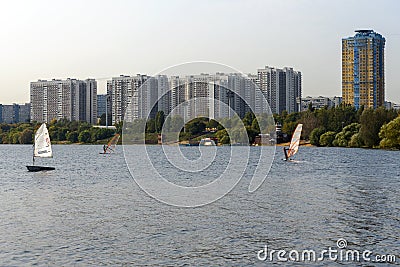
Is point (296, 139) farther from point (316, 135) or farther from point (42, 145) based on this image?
point (316, 135)

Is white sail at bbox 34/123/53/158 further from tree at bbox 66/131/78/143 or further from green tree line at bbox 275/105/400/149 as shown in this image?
tree at bbox 66/131/78/143

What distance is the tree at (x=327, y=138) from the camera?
13562 centimetres

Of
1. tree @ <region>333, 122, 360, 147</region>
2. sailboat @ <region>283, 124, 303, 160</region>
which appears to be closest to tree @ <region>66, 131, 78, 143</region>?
tree @ <region>333, 122, 360, 147</region>

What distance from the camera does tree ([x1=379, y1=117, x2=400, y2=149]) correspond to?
332 ft

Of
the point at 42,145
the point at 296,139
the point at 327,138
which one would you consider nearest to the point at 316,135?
the point at 327,138

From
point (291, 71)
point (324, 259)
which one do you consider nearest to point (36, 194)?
point (324, 259)

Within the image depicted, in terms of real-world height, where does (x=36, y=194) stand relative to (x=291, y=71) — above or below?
below

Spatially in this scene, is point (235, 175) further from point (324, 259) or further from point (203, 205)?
point (324, 259)

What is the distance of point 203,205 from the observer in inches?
1288

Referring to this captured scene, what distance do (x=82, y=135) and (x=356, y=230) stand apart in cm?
15906
